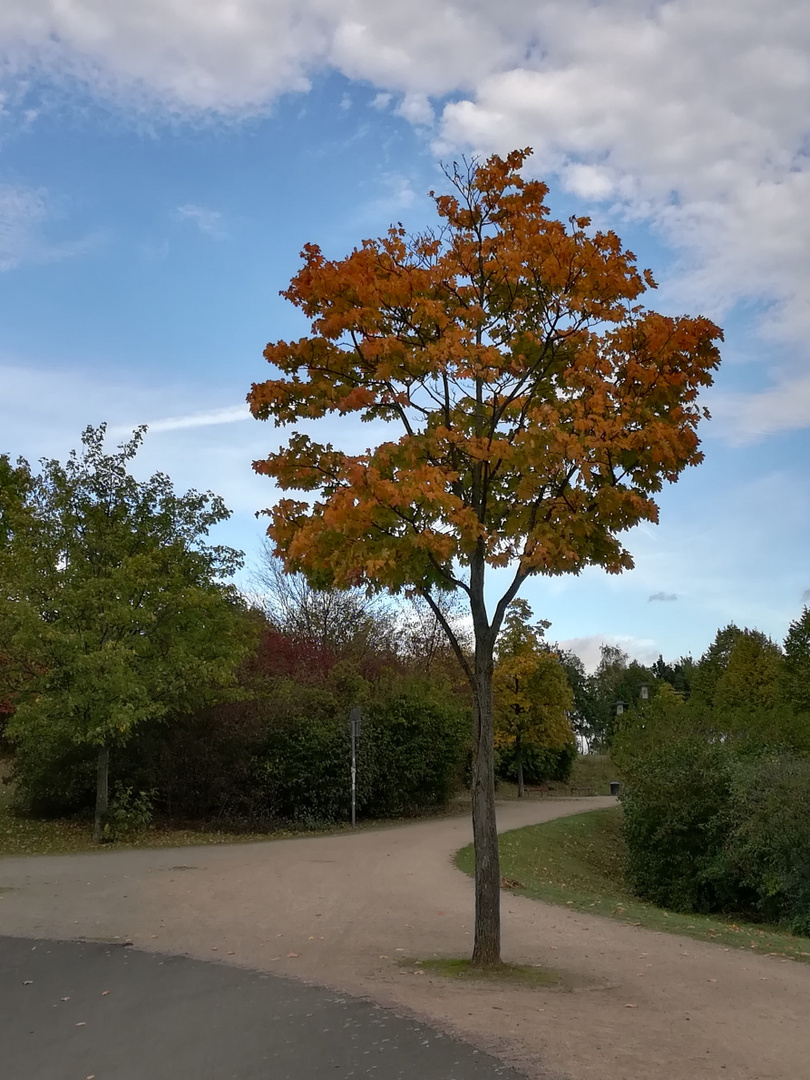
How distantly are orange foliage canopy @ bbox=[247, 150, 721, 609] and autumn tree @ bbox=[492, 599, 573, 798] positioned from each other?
86.6ft

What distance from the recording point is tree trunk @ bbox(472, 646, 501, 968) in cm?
771

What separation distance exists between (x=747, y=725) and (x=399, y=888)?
42.2 feet

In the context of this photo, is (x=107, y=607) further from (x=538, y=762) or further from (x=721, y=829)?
(x=538, y=762)

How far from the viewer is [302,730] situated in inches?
967

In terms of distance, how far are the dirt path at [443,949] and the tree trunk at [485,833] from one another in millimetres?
663

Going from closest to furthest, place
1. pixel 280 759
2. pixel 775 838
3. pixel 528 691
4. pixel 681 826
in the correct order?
pixel 775 838
pixel 681 826
pixel 280 759
pixel 528 691

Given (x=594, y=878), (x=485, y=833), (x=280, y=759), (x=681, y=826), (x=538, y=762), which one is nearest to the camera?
(x=485, y=833)

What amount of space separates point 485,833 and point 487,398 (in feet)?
12.9

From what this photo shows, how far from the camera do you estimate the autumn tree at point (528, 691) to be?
34750mm

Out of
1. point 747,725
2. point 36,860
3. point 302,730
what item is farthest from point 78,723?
point 747,725

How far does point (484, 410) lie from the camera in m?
8.48

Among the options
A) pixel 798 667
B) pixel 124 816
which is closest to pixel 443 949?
pixel 124 816

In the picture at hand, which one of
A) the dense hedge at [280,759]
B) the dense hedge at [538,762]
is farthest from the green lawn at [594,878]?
the dense hedge at [538,762]

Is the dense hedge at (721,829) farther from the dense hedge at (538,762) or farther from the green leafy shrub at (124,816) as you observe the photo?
the dense hedge at (538,762)
